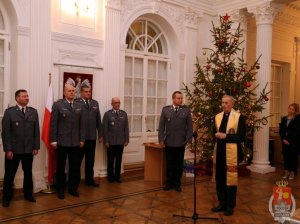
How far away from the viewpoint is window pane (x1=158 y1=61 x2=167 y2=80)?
A: 25.2ft

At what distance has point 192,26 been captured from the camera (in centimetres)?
779

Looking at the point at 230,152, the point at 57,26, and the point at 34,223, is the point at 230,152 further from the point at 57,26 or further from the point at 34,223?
the point at 57,26

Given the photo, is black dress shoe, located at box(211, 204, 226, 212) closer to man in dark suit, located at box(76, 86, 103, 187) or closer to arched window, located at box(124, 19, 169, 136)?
man in dark suit, located at box(76, 86, 103, 187)

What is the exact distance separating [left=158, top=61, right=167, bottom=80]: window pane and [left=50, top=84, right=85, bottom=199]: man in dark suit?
2976mm

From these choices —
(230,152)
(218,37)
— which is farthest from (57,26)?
(230,152)

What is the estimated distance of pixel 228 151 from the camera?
4.14 metres

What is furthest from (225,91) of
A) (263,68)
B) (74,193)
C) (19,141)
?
(19,141)

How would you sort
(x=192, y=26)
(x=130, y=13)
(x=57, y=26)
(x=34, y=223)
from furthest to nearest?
(x=192, y=26)
(x=130, y=13)
(x=57, y=26)
(x=34, y=223)

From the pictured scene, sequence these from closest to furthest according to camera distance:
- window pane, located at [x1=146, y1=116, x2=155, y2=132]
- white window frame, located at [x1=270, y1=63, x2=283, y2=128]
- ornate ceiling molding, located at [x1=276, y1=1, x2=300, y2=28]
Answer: window pane, located at [x1=146, y1=116, x2=155, y2=132]
ornate ceiling molding, located at [x1=276, y1=1, x2=300, y2=28]
white window frame, located at [x1=270, y1=63, x2=283, y2=128]

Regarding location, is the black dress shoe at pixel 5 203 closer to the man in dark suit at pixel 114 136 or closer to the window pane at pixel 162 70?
the man in dark suit at pixel 114 136

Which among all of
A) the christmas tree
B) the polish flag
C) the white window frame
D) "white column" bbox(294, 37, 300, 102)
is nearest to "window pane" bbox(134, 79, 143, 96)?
the christmas tree

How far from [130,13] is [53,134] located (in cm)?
305

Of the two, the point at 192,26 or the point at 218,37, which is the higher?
the point at 192,26

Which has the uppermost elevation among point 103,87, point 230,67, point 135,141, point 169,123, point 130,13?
point 130,13
